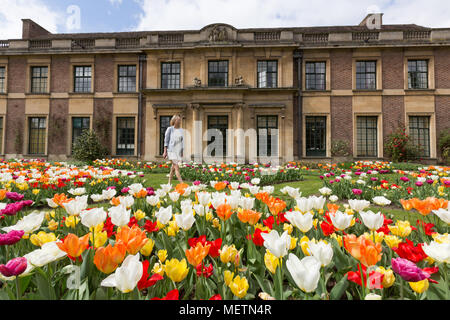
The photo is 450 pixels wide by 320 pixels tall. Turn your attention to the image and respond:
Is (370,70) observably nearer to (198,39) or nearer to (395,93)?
(395,93)

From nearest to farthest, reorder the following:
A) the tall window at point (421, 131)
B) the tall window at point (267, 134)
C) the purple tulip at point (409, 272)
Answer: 1. the purple tulip at point (409, 272)
2. the tall window at point (421, 131)
3. the tall window at point (267, 134)

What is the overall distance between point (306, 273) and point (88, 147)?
17778 mm

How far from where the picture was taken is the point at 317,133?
1684 cm

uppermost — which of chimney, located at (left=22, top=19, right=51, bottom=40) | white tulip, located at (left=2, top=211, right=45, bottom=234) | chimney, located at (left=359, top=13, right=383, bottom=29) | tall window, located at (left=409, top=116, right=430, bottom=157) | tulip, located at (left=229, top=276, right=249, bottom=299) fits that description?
chimney, located at (left=359, top=13, right=383, bottom=29)

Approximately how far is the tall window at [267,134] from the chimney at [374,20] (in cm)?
1341

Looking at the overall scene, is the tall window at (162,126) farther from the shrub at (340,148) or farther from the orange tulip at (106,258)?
the orange tulip at (106,258)

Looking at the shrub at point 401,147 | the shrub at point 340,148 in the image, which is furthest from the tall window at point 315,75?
the shrub at point 401,147

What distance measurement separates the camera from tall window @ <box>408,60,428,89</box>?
16484mm

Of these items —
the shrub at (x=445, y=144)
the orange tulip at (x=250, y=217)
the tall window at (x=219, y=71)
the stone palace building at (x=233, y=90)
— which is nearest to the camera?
the orange tulip at (x=250, y=217)

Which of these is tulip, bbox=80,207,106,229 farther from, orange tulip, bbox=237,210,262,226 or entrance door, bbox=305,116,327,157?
entrance door, bbox=305,116,327,157

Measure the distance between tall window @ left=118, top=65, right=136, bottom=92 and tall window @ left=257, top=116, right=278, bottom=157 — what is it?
33.7 feet

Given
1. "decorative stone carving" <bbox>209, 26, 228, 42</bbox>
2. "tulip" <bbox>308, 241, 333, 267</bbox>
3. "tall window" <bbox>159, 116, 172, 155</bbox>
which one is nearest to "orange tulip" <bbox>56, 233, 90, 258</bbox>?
"tulip" <bbox>308, 241, 333, 267</bbox>

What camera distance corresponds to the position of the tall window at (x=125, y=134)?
17.7 meters

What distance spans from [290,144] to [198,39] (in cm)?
1037
